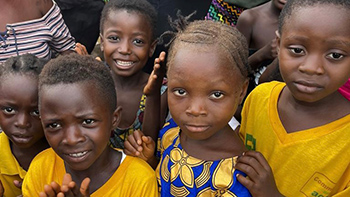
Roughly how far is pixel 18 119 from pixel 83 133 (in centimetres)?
50


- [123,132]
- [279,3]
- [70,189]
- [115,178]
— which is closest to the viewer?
[70,189]

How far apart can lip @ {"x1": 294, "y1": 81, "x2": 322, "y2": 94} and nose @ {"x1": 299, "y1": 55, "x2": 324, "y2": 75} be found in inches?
2.0

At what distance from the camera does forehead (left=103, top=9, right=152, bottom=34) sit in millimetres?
2545

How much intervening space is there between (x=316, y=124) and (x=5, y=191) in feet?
5.45

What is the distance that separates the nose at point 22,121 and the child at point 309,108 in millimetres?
1105

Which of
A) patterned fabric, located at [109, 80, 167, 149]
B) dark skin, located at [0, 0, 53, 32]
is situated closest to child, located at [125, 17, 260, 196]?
patterned fabric, located at [109, 80, 167, 149]

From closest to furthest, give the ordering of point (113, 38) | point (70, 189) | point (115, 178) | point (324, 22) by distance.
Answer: point (70, 189) < point (324, 22) < point (115, 178) < point (113, 38)

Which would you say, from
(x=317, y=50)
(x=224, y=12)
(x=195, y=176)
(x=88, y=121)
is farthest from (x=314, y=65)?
(x=224, y=12)

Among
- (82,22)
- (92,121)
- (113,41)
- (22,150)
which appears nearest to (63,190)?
(92,121)

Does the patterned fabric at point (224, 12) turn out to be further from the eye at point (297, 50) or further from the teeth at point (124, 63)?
the eye at point (297, 50)

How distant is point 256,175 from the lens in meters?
1.62

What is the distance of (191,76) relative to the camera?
1.61 m

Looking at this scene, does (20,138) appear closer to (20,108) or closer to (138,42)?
(20,108)

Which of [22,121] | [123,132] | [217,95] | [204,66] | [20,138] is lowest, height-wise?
[123,132]
